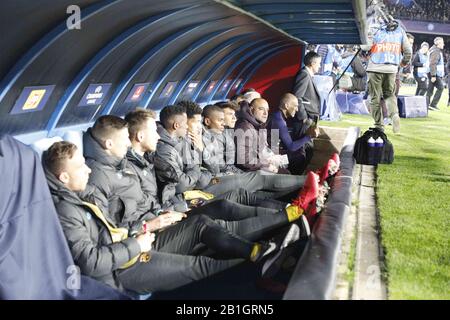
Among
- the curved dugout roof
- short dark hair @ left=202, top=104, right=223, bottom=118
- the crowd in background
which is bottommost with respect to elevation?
short dark hair @ left=202, top=104, right=223, bottom=118

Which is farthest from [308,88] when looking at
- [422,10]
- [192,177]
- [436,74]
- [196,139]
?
[422,10]

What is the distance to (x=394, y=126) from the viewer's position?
10.1 m

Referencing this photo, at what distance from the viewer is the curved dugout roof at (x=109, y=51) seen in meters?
3.24

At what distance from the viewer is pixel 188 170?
459 centimetres

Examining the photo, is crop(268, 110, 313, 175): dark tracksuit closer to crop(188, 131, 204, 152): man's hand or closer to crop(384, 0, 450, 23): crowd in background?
crop(188, 131, 204, 152): man's hand

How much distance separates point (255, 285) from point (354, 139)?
4191 mm

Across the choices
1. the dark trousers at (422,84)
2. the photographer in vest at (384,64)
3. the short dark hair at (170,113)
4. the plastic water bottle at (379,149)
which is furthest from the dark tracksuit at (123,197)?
the dark trousers at (422,84)

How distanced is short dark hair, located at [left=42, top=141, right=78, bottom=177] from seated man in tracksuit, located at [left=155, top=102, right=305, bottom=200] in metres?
1.41

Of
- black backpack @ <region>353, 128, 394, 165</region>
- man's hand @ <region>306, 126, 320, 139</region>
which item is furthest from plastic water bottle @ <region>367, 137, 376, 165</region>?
man's hand @ <region>306, 126, 320, 139</region>

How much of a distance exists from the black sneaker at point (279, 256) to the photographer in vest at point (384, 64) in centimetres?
598

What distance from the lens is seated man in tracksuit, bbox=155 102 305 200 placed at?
4227 millimetres

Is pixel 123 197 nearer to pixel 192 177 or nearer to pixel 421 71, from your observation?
pixel 192 177

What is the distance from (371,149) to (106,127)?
4258 millimetres

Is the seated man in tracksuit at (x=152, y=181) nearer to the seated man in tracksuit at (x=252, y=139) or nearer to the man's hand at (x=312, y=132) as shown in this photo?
the seated man in tracksuit at (x=252, y=139)
